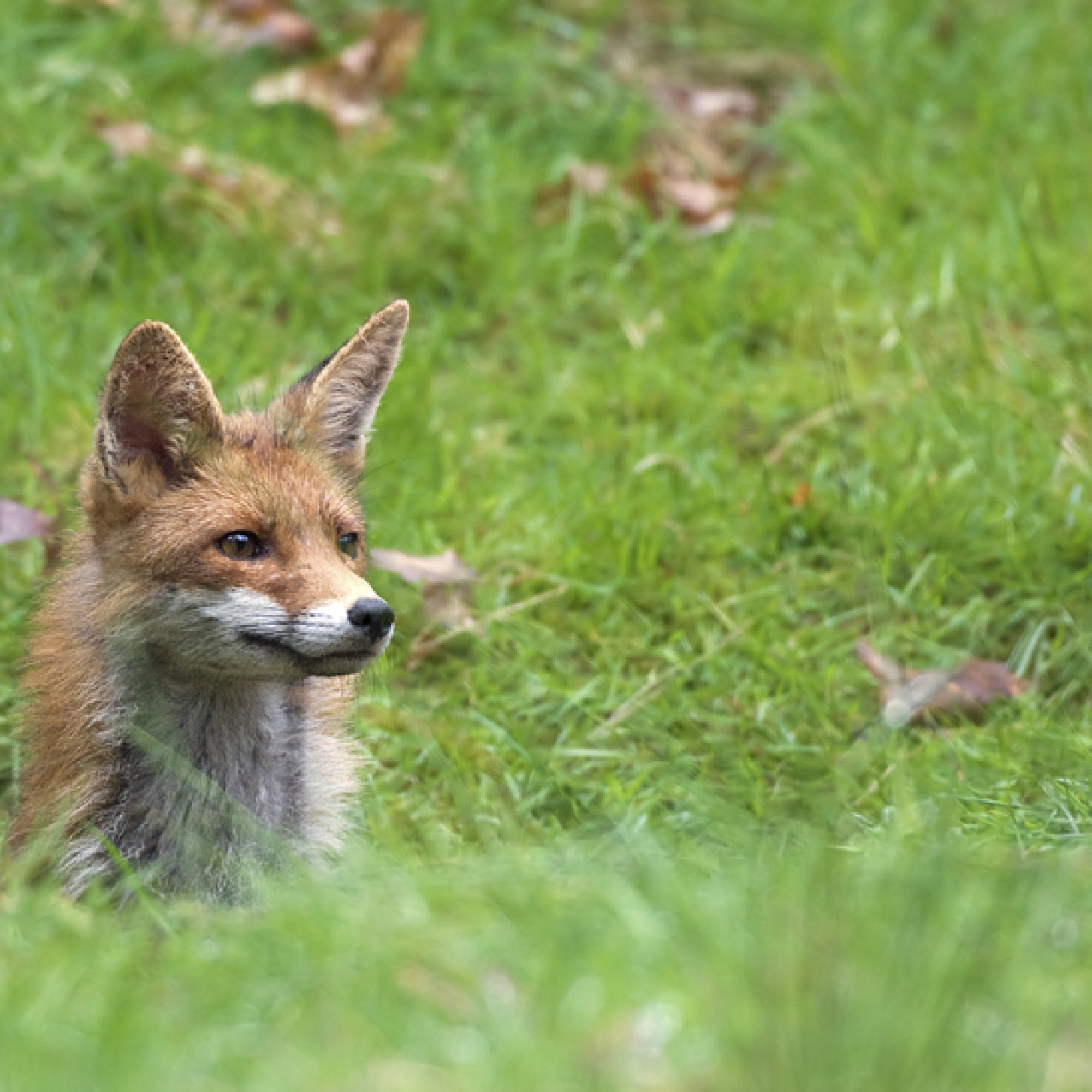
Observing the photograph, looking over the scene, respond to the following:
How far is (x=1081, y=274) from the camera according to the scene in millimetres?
7824

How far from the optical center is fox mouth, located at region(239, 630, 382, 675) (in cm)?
458

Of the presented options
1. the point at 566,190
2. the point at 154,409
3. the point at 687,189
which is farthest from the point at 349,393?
the point at 687,189

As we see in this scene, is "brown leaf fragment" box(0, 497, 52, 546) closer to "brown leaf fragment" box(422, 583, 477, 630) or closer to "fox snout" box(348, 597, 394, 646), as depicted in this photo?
"brown leaf fragment" box(422, 583, 477, 630)

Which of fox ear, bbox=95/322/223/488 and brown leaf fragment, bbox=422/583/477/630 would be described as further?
brown leaf fragment, bbox=422/583/477/630

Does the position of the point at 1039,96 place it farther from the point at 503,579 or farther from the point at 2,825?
the point at 2,825

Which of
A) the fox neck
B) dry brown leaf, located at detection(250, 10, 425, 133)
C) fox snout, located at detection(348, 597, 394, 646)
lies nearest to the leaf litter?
dry brown leaf, located at detection(250, 10, 425, 133)

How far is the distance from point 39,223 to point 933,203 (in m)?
4.32

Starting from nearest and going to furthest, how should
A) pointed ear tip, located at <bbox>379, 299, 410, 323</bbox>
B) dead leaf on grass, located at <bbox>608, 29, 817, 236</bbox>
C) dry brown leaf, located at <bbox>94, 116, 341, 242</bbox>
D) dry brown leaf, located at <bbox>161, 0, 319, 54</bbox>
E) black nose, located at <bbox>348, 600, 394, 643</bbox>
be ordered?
1. black nose, located at <bbox>348, 600, 394, 643</bbox>
2. pointed ear tip, located at <bbox>379, 299, 410, 323</bbox>
3. dry brown leaf, located at <bbox>94, 116, 341, 242</bbox>
4. dead leaf on grass, located at <bbox>608, 29, 817, 236</bbox>
5. dry brown leaf, located at <bbox>161, 0, 319, 54</bbox>

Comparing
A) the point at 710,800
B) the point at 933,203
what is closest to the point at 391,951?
the point at 710,800

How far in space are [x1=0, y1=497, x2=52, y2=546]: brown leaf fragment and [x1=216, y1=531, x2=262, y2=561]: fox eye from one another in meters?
1.50

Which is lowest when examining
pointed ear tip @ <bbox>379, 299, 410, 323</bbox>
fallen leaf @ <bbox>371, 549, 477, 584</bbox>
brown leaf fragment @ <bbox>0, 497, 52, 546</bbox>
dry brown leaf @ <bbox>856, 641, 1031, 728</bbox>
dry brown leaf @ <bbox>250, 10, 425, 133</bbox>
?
dry brown leaf @ <bbox>856, 641, 1031, 728</bbox>

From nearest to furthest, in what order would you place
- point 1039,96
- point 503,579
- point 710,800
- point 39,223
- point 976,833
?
1. point 710,800
2. point 976,833
3. point 503,579
4. point 39,223
5. point 1039,96

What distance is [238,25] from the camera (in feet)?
29.5

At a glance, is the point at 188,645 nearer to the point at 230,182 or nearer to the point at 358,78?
the point at 230,182
